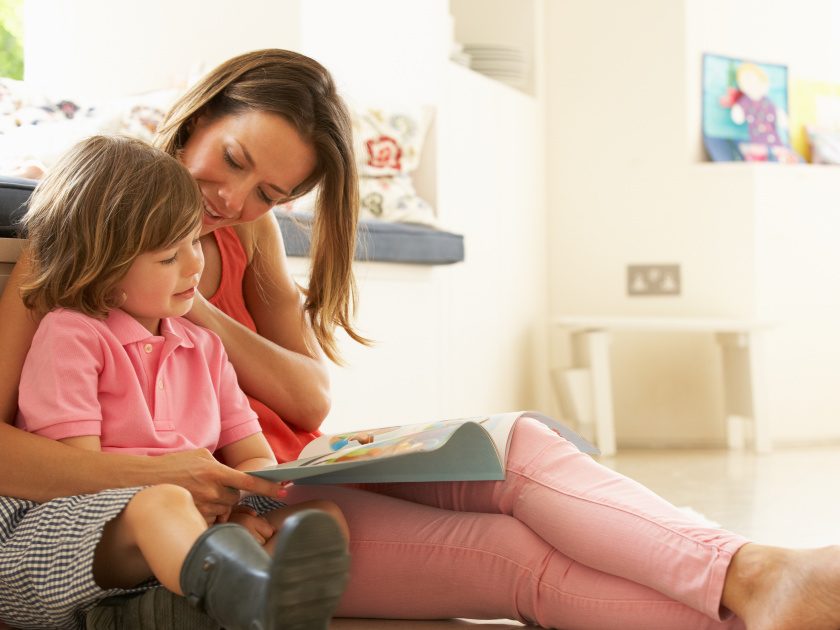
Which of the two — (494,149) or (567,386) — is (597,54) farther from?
(567,386)

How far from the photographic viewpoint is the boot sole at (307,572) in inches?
34.7

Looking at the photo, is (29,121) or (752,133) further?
(752,133)

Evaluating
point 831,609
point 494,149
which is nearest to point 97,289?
point 831,609

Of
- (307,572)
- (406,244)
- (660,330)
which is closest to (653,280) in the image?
(660,330)

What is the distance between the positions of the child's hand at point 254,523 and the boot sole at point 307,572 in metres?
0.33

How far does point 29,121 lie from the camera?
8.66ft

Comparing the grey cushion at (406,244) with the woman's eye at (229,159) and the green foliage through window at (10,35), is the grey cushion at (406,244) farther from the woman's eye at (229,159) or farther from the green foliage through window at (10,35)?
the green foliage through window at (10,35)

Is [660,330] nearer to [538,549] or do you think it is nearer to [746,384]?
[746,384]

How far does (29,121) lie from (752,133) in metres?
2.60

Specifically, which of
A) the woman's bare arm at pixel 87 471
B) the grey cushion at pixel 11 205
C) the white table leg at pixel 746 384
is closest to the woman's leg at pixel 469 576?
the woman's bare arm at pixel 87 471

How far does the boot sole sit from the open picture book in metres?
0.23

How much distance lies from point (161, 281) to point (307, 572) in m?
0.48

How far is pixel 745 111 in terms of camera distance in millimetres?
4188

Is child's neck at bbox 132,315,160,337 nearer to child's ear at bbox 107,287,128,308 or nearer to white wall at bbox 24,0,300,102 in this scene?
child's ear at bbox 107,287,128,308
